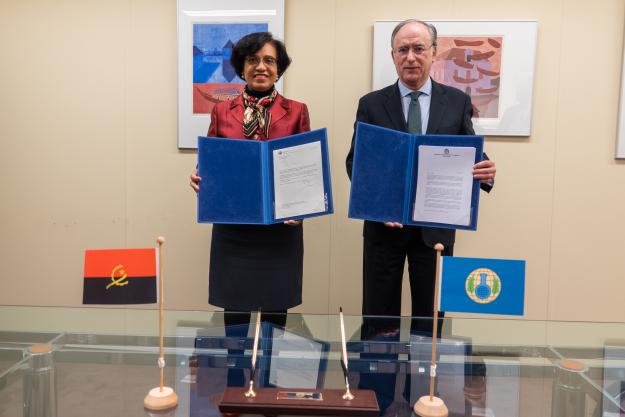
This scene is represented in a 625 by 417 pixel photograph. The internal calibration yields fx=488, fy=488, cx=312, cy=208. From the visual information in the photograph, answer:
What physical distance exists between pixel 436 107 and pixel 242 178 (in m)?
0.91

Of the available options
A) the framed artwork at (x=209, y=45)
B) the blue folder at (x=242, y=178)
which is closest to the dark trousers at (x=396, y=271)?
the blue folder at (x=242, y=178)

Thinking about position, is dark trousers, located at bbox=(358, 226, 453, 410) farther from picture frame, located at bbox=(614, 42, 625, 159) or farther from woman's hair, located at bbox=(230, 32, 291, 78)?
picture frame, located at bbox=(614, 42, 625, 159)

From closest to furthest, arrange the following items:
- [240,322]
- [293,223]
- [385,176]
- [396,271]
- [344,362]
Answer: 1. [344,362]
2. [240,322]
3. [385,176]
4. [293,223]
5. [396,271]

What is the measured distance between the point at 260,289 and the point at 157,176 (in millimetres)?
1198

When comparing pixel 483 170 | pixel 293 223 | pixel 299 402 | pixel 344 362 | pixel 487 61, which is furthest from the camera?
pixel 487 61

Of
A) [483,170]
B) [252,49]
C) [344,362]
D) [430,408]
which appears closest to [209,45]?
[252,49]

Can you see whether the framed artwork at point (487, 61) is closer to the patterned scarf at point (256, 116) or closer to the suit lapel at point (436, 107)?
the suit lapel at point (436, 107)

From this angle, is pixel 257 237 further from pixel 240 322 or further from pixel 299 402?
pixel 299 402

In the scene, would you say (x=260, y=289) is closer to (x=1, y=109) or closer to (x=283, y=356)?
(x=283, y=356)

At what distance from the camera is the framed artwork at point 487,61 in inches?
106

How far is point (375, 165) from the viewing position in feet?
6.30

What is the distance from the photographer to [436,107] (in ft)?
7.07

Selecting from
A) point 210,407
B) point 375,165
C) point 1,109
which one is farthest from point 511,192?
point 1,109

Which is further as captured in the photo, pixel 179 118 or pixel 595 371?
pixel 179 118
